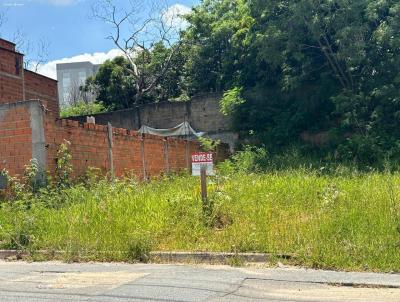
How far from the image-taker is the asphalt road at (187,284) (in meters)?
5.00

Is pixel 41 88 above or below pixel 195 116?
above

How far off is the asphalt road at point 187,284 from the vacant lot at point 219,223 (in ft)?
1.82

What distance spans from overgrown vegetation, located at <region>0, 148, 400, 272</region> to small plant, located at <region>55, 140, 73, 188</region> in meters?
0.16

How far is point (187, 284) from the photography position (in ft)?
17.9

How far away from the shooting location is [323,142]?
20844 mm

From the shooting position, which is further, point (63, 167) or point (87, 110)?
point (87, 110)

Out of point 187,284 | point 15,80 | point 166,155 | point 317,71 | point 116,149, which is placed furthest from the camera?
point 317,71

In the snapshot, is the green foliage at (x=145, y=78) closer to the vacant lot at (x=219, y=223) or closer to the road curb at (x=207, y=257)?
the vacant lot at (x=219, y=223)

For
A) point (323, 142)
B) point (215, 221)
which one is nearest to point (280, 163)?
point (323, 142)

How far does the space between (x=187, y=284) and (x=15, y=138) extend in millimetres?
5785

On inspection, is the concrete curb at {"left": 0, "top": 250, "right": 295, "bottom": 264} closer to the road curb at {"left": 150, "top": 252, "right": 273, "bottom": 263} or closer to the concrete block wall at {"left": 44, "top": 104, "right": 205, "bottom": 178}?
the road curb at {"left": 150, "top": 252, "right": 273, "bottom": 263}

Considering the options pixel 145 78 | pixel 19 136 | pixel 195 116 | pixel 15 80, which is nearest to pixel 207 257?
pixel 19 136

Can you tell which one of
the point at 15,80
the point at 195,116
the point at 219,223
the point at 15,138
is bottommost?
the point at 219,223

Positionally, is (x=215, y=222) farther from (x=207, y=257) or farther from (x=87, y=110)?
(x=87, y=110)
